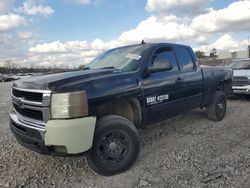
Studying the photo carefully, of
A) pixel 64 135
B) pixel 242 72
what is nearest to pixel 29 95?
pixel 64 135

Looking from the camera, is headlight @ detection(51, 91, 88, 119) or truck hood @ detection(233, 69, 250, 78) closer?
headlight @ detection(51, 91, 88, 119)

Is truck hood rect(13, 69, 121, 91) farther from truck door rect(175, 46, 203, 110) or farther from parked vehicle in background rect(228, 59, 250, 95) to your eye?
parked vehicle in background rect(228, 59, 250, 95)

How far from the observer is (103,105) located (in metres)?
4.38

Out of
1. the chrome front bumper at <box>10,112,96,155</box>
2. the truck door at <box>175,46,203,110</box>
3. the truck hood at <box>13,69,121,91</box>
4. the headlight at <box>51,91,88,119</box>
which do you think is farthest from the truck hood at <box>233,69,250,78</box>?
the headlight at <box>51,91,88,119</box>

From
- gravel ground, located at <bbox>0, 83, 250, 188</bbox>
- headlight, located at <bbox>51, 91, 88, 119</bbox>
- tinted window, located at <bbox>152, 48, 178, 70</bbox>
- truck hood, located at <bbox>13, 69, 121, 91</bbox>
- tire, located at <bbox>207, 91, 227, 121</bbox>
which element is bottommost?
gravel ground, located at <bbox>0, 83, 250, 188</bbox>

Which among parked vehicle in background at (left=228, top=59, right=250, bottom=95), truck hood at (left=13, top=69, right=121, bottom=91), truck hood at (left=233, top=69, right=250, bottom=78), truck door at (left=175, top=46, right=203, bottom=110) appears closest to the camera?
truck hood at (left=13, top=69, right=121, bottom=91)

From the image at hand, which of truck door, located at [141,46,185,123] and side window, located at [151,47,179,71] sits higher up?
side window, located at [151,47,179,71]

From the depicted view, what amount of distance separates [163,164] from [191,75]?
92.1 inches

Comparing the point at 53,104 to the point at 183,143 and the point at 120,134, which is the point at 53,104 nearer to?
the point at 120,134

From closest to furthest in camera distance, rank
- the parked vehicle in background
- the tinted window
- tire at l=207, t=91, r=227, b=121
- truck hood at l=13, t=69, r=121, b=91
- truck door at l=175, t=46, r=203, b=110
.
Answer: truck hood at l=13, t=69, r=121, b=91, the tinted window, truck door at l=175, t=46, r=203, b=110, tire at l=207, t=91, r=227, b=121, the parked vehicle in background

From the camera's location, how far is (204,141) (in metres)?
5.84

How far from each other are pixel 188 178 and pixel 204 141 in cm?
174

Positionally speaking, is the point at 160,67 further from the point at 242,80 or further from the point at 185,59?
the point at 242,80

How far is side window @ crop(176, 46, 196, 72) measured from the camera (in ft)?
20.6
